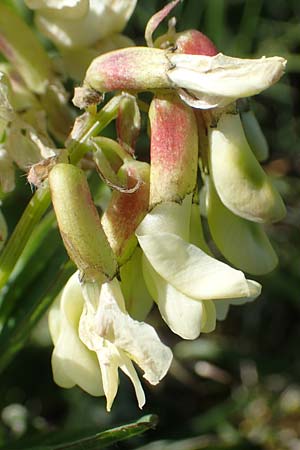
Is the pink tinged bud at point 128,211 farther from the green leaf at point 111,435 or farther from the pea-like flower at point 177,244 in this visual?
the green leaf at point 111,435

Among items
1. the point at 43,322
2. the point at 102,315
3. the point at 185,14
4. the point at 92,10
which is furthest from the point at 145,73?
the point at 185,14

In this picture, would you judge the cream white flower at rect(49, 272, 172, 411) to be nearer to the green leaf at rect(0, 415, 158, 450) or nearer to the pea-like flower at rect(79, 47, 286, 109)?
the green leaf at rect(0, 415, 158, 450)

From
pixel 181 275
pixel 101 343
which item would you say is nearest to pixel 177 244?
pixel 181 275

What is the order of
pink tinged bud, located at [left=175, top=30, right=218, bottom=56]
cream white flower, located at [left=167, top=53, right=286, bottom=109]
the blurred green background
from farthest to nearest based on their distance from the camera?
the blurred green background → pink tinged bud, located at [left=175, top=30, right=218, bottom=56] → cream white flower, located at [left=167, top=53, right=286, bottom=109]

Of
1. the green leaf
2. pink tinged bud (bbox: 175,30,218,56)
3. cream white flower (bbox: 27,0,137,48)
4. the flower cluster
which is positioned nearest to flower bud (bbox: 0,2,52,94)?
cream white flower (bbox: 27,0,137,48)

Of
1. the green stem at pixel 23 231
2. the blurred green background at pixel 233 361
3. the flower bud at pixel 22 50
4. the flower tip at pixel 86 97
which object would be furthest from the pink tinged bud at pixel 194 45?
the blurred green background at pixel 233 361

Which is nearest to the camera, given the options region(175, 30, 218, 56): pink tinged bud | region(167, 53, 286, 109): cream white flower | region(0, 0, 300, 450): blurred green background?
region(167, 53, 286, 109): cream white flower

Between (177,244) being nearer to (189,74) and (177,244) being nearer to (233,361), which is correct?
(189,74)

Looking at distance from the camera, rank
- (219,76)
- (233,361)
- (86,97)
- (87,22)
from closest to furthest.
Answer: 1. (219,76)
2. (86,97)
3. (87,22)
4. (233,361)
